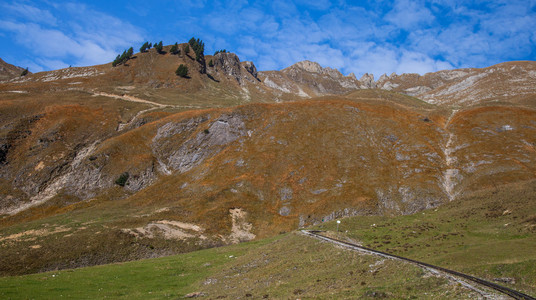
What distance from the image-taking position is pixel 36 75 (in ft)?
623

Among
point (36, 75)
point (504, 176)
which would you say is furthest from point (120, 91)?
point (504, 176)

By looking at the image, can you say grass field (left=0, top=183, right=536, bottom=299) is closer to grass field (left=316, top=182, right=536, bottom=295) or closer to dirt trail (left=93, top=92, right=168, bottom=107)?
grass field (left=316, top=182, right=536, bottom=295)

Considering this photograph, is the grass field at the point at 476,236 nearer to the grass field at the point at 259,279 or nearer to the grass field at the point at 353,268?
the grass field at the point at 353,268

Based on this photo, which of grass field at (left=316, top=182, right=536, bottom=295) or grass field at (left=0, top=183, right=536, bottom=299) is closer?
grass field at (left=0, top=183, right=536, bottom=299)

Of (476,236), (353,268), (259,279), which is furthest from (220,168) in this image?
(476,236)

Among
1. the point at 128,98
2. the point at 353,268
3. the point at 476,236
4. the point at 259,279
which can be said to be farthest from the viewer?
the point at 128,98

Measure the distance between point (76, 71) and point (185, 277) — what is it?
686 ft

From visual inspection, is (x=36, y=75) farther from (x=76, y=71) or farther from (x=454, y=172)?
(x=454, y=172)

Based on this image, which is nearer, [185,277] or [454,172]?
[185,277]

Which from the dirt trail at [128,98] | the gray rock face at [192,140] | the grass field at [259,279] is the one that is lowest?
the grass field at [259,279]

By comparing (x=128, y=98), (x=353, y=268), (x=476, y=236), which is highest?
(x=128, y=98)

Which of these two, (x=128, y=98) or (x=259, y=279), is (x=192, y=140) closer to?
(x=128, y=98)

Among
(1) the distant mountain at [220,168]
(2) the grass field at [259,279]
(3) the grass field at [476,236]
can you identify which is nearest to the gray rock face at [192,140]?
(1) the distant mountain at [220,168]

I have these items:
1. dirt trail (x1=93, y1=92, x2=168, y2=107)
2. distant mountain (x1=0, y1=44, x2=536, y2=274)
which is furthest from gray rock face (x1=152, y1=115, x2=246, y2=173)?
dirt trail (x1=93, y1=92, x2=168, y2=107)
